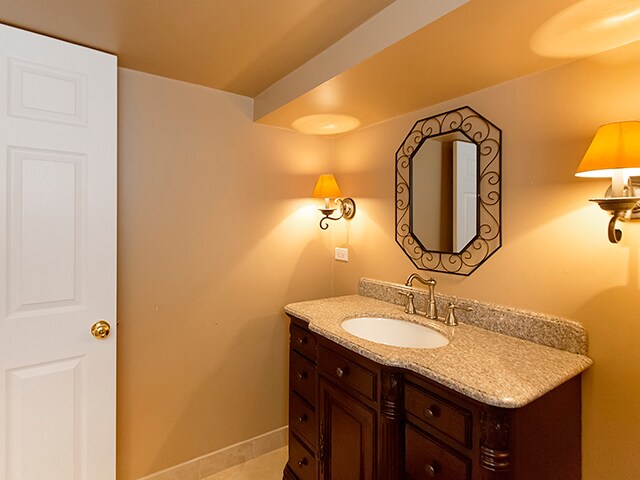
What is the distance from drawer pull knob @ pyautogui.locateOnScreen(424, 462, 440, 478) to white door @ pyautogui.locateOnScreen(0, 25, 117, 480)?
1.36 m

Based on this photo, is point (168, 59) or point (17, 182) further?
point (168, 59)

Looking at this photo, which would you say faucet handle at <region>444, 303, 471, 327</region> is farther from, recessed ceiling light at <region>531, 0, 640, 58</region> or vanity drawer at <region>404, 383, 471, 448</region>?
recessed ceiling light at <region>531, 0, 640, 58</region>

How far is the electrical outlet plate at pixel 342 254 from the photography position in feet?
8.14

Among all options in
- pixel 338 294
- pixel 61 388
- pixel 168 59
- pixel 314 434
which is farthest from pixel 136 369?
pixel 168 59

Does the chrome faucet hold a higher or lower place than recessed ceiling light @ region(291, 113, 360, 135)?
lower

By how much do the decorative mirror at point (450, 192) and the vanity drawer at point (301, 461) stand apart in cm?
114

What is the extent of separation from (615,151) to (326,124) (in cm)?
149

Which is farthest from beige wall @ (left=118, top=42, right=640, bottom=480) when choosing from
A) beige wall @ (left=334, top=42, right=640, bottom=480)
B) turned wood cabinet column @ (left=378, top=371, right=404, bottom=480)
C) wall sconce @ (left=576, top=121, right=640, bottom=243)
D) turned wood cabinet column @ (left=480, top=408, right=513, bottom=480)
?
turned wood cabinet column @ (left=378, top=371, right=404, bottom=480)

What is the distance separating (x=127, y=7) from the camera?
1305 millimetres

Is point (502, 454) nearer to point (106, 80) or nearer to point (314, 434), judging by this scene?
point (314, 434)

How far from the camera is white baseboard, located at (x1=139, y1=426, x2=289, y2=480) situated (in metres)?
1.99

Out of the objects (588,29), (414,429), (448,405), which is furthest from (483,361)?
(588,29)

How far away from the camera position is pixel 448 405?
1.15 meters

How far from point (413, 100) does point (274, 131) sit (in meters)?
0.91
